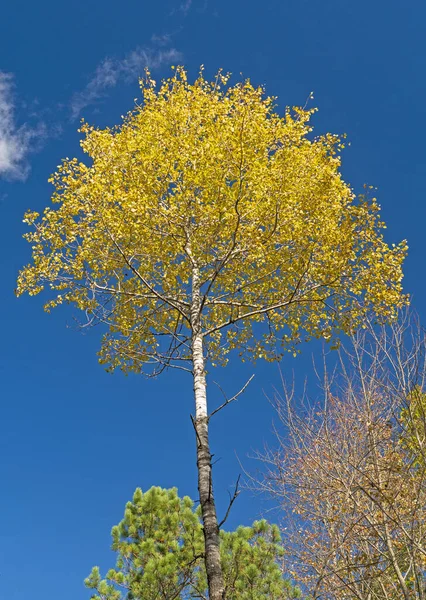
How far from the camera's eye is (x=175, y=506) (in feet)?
34.6

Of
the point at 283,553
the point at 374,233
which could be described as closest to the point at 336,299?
the point at 374,233

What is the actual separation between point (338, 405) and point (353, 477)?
2.46 meters

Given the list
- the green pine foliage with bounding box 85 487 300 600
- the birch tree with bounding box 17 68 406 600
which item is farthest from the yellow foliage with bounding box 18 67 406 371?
the green pine foliage with bounding box 85 487 300 600

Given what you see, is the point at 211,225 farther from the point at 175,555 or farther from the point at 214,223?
the point at 175,555

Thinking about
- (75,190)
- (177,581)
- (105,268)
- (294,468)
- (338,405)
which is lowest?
(177,581)

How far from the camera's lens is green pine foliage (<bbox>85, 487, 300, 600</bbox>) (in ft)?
30.5

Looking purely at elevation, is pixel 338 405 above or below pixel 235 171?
below

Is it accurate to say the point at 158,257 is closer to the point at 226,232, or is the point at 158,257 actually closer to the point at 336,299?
the point at 226,232

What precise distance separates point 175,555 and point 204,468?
491cm

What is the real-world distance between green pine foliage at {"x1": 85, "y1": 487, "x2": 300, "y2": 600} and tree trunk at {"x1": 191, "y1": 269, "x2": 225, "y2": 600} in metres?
4.58

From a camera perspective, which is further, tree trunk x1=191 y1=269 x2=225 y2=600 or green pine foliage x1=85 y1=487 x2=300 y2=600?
green pine foliage x1=85 y1=487 x2=300 y2=600

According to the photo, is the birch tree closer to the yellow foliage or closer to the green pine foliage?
the yellow foliage

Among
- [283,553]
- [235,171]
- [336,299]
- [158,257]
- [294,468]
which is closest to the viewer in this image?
[235,171]

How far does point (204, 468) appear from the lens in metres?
5.49
